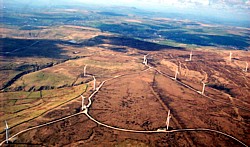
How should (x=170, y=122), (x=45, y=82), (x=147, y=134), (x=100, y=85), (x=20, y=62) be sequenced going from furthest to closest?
(x=20, y=62) → (x=45, y=82) → (x=100, y=85) → (x=170, y=122) → (x=147, y=134)

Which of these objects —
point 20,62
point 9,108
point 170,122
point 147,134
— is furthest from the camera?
point 20,62

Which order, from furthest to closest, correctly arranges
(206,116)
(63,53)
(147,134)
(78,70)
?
(63,53) → (78,70) → (206,116) → (147,134)

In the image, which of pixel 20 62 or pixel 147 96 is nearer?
pixel 147 96

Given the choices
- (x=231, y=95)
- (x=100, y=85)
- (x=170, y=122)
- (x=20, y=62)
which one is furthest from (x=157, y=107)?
(x=20, y=62)

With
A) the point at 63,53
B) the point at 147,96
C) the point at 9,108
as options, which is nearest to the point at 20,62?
the point at 63,53

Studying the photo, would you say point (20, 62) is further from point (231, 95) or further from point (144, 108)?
point (231, 95)

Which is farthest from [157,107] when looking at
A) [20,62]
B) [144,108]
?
[20,62]

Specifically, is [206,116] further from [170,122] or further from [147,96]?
[147,96]

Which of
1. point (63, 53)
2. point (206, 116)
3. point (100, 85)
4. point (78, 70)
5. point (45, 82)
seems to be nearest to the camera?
point (206, 116)

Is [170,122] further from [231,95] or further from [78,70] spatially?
[78,70]
